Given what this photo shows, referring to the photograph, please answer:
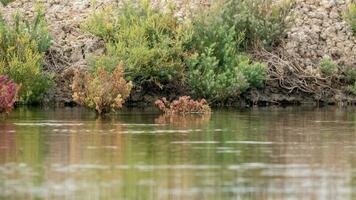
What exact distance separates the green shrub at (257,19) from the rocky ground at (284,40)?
1.18 ft

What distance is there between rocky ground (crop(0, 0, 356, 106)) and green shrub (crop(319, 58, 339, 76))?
0.71ft

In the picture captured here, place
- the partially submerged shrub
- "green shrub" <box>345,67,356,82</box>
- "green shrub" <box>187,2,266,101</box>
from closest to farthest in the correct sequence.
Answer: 1. the partially submerged shrub
2. "green shrub" <box>187,2,266,101</box>
3. "green shrub" <box>345,67,356,82</box>

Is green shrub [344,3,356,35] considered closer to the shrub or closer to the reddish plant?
the shrub

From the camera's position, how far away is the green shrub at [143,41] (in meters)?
33.6

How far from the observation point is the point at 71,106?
111 feet

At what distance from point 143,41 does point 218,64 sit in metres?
2.03

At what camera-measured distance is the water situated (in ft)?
52.5

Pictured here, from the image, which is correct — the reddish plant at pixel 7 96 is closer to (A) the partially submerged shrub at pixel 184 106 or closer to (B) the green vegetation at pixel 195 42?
(A) the partially submerged shrub at pixel 184 106

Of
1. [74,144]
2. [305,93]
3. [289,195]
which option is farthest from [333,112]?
[289,195]

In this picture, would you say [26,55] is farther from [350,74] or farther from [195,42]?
[350,74]

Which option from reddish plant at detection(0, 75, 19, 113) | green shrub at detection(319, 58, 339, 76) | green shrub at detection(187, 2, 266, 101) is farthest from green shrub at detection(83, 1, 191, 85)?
reddish plant at detection(0, 75, 19, 113)

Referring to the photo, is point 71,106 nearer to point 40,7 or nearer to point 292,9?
point 40,7

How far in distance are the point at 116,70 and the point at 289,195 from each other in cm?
1515

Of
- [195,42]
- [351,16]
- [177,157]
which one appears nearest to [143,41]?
[195,42]
